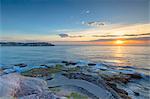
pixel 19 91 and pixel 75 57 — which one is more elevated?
pixel 19 91

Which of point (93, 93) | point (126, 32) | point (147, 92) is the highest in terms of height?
point (126, 32)

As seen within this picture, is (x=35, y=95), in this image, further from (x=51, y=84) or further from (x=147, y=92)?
(x=147, y=92)

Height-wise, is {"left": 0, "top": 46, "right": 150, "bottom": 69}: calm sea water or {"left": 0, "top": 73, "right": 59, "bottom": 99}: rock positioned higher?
A: {"left": 0, "top": 73, "right": 59, "bottom": 99}: rock

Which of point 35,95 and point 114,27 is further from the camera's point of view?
point 114,27

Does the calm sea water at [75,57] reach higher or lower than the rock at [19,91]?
lower

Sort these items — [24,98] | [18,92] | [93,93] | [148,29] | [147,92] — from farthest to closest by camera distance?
1. [148,29]
2. [147,92]
3. [93,93]
4. [18,92]
5. [24,98]

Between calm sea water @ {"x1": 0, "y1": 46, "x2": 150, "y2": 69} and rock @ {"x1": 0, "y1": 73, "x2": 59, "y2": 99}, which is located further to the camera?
calm sea water @ {"x1": 0, "y1": 46, "x2": 150, "y2": 69}

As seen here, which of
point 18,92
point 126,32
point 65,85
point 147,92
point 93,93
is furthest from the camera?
point 126,32

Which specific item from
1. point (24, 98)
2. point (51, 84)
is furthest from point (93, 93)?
point (24, 98)

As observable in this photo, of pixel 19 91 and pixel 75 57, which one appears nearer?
pixel 19 91

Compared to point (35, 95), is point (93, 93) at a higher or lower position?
A: lower

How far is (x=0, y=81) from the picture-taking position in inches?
167

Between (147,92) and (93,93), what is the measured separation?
2.58 m

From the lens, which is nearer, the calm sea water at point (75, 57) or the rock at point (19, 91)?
the rock at point (19, 91)
